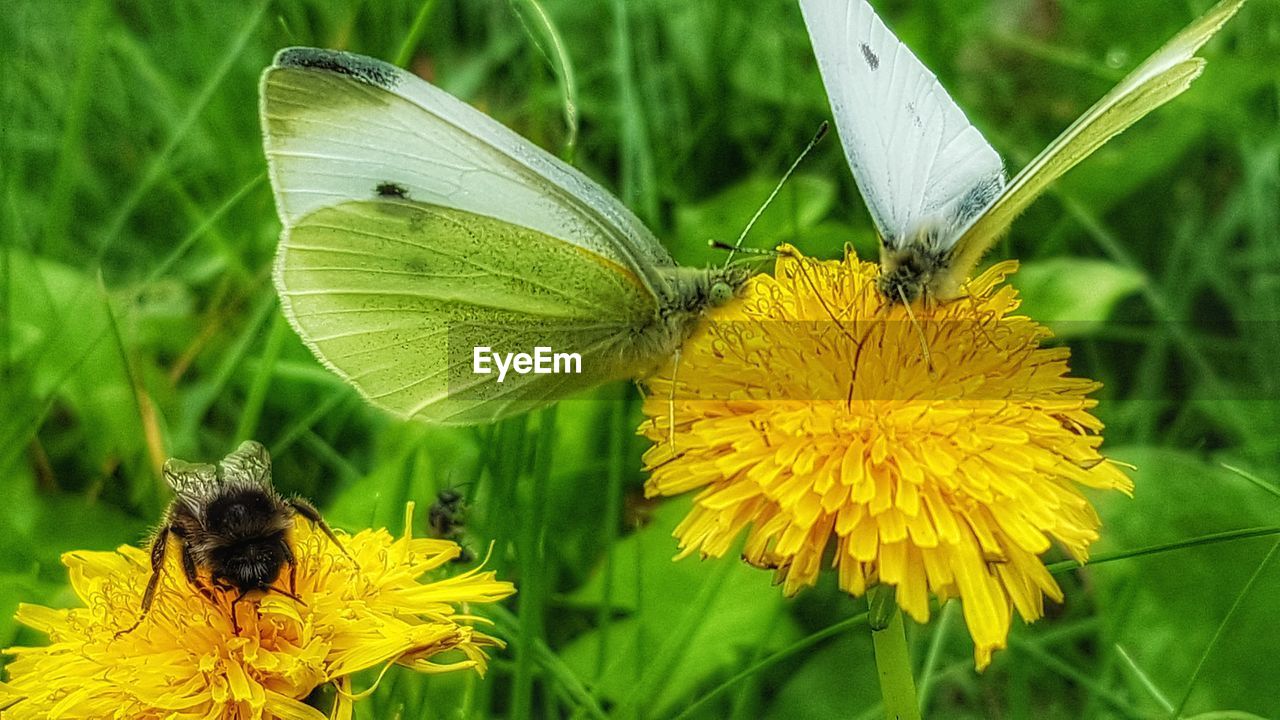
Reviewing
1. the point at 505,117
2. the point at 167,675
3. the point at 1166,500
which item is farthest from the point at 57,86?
the point at 1166,500

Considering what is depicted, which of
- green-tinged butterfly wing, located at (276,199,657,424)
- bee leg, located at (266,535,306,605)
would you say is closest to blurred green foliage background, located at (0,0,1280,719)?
green-tinged butterfly wing, located at (276,199,657,424)

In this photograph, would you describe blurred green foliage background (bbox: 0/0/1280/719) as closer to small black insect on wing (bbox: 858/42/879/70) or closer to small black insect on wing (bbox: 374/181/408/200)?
small black insect on wing (bbox: 374/181/408/200)

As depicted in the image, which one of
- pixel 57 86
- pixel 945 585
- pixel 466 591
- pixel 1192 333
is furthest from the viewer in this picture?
pixel 57 86

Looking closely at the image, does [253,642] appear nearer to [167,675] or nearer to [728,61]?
[167,675]

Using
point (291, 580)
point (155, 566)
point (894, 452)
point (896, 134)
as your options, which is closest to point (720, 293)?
point (896, 134)

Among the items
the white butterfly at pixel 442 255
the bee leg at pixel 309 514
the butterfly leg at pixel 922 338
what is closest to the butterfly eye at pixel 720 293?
the white butterfly at pixel 442 255

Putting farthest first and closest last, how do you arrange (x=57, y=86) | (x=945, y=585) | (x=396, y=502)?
(x=57, y=86), (x=396, y=502), (x=945, y=585)
